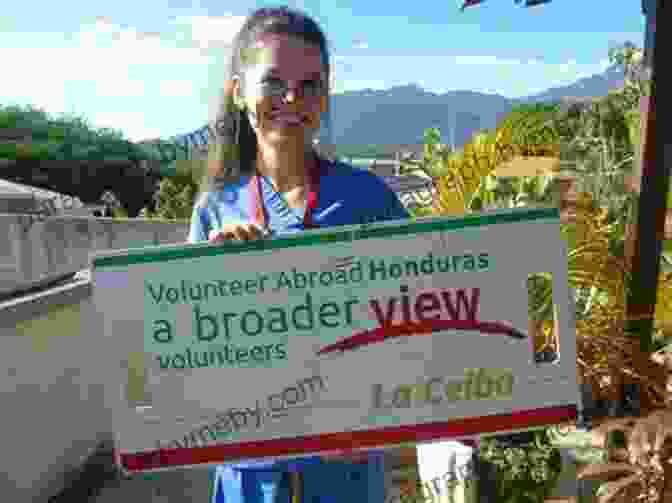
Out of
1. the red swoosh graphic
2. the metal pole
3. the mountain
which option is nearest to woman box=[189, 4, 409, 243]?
the red swoosh graphic

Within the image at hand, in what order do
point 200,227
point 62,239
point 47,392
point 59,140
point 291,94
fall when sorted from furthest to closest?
point 59,140 → point 62,239 → point 47,392 → point 200,227 → point 291,94

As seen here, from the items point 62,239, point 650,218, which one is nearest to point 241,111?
point 650,218

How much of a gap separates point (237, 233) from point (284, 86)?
0.32m

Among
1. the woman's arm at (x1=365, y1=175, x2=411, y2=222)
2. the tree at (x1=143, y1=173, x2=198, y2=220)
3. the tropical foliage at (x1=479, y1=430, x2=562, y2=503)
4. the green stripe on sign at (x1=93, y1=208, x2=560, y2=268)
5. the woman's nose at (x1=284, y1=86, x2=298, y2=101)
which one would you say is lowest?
the tropical foliage at (x1=479, y1=430, x2=562, y2=503)

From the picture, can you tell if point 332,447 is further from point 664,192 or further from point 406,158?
point 406,158

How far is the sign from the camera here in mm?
1501

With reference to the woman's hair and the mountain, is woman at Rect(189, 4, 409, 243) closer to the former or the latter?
the woman's hair

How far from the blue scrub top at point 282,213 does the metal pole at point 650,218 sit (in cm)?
99

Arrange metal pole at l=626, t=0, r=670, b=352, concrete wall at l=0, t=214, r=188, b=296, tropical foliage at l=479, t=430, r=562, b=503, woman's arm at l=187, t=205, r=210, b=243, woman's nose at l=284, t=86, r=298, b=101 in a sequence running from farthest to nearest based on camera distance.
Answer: concrete wall at l=0, t=214, r=188, b=296
tropical foliage at l=479, t=430, r=562, b=503
metal pole at l=626, t=0, r=670, b=352
woman's arm at l=187, t=205, r=210, b=243
woman's nose at l=284, t=86, r=298, b=101

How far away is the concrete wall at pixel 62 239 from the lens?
959cm

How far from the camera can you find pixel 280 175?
1.56m

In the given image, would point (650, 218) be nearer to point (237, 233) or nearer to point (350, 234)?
point (350, 234)

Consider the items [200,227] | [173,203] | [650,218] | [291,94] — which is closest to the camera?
[291,94]

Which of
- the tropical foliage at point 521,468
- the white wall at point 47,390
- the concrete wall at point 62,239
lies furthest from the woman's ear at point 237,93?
the concrete wall at point 62,239
